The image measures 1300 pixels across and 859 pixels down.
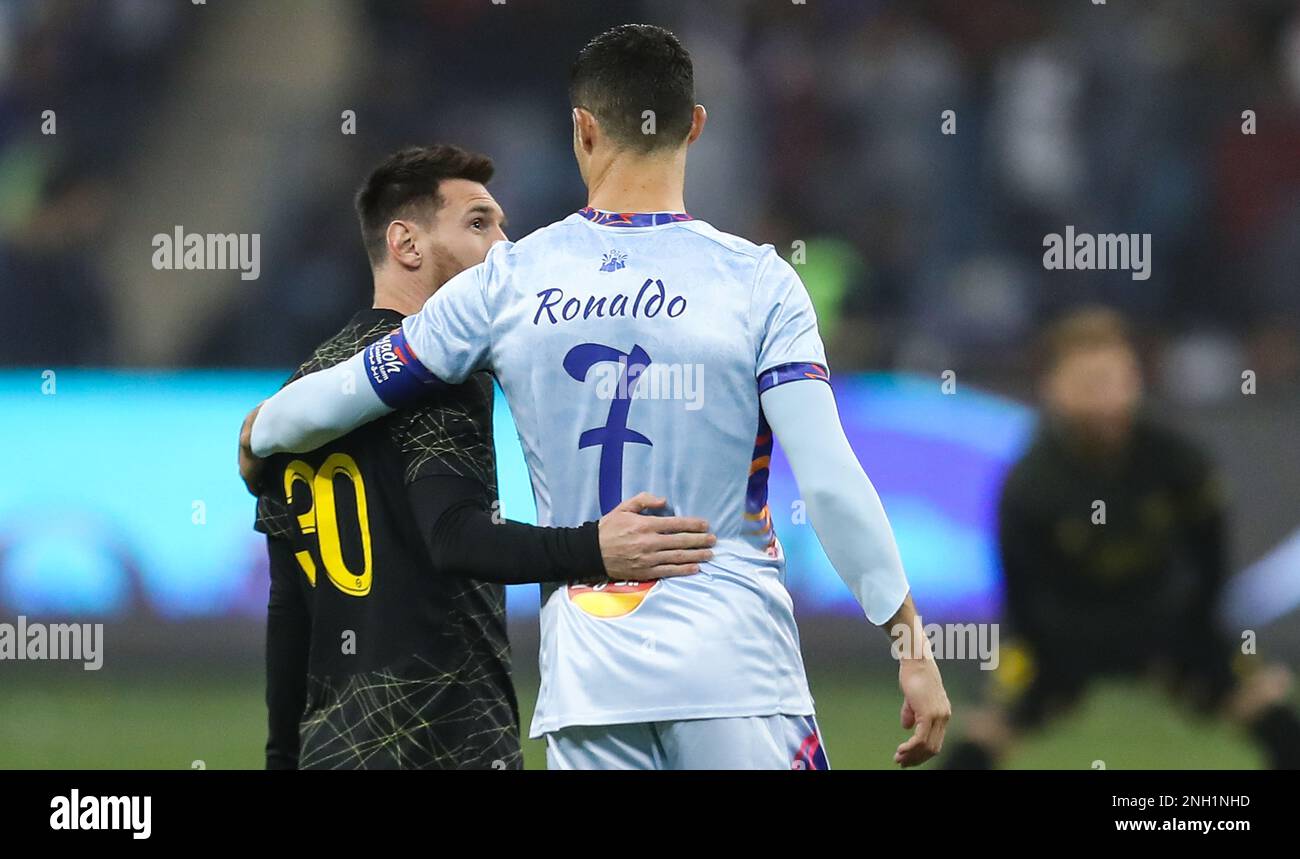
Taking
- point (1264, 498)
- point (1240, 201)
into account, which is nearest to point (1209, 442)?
point (1264, 498)

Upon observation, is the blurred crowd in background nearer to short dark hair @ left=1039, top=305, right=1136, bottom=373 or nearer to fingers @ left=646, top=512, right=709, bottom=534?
short dark hair @ left=1039, top=305, right=1136, bottom=373

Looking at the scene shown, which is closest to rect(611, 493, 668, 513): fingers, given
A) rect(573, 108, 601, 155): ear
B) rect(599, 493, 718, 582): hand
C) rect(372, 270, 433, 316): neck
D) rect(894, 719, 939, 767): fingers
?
rect(599, 493, 718, 582): hand

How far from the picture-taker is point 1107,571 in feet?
26.9

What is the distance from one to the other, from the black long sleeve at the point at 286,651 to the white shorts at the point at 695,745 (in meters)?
0.83

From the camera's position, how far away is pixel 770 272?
9.83ft

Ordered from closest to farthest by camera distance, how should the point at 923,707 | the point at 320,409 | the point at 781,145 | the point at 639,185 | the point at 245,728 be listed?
the point at 923,707 < the point at 639,185 < the point at 320,409 < the point at 245,728 < the point at 781,145

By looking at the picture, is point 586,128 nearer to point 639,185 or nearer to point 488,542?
point 639,185

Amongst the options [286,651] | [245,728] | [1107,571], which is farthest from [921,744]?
[1107,571]

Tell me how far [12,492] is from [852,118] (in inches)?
227

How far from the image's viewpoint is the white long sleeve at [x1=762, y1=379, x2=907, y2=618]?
114 inches

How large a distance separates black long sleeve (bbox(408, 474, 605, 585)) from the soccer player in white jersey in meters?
0.06

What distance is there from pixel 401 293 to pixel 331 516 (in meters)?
0.55

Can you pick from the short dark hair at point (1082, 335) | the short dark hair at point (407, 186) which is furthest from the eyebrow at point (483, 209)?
the short dark hair at point (1082, 335)

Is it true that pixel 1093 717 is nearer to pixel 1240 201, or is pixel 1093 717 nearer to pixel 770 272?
pixel 1240 201
